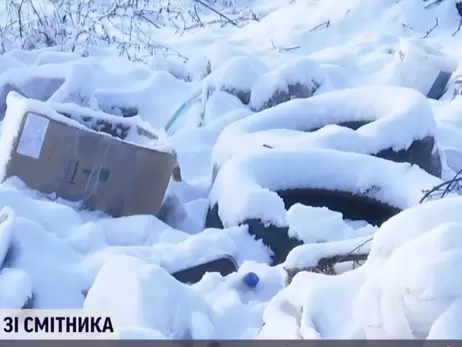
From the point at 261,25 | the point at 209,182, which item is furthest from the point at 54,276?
the point at 261,25

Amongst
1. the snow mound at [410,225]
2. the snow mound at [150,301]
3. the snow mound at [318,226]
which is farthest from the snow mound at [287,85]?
the snow mound at [410,225]

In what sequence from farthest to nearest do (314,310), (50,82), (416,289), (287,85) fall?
1. (287,85)
2. (50,82)
3. (314,310)
4. (416,289)

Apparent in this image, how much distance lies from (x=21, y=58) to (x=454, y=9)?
12.3 feet

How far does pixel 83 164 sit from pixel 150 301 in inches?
59.6

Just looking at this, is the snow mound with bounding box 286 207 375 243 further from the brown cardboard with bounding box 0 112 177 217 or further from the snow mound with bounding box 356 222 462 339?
the snow mound with bounding box 356 222 462 339

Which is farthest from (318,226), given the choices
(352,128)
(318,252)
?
(352,128)

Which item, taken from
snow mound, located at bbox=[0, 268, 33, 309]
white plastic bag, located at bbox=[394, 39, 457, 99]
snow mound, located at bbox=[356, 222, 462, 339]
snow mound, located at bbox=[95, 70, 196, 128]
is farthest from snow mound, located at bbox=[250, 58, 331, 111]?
snow mound, located at bbox=[356, 222, 462, 339]

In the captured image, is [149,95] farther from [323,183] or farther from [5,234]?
[5,234]

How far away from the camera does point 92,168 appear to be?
3.83m

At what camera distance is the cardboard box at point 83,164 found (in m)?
3.80

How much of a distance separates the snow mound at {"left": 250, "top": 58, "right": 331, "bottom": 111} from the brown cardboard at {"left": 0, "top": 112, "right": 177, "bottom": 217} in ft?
5.63

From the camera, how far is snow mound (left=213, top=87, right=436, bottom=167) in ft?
14.0

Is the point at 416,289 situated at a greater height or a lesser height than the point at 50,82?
greater

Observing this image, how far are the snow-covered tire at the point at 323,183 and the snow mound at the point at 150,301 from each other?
120cm
